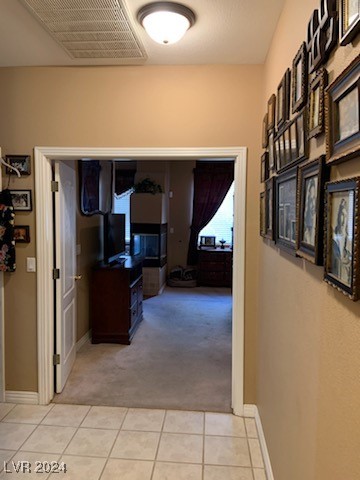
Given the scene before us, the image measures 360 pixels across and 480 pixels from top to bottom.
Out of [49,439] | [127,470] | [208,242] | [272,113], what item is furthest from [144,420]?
[208,242]

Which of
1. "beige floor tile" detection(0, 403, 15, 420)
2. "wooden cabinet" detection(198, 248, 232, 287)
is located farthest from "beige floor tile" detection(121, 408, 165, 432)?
"wooden cabinet" detection(198, 248, 232, 287)

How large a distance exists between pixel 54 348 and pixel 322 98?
2769mm

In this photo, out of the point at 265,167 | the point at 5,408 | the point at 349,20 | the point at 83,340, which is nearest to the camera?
the point at 349,20

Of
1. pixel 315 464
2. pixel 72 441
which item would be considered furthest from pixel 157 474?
pixel 315 464

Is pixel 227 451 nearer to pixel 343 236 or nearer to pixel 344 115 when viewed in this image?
pixel 343 236

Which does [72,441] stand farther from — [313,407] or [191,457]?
[313,407]

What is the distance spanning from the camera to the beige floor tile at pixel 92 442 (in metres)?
2.39

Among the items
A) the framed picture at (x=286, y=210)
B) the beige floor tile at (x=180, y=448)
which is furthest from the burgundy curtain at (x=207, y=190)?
the framed picture at (x=286, y=210)

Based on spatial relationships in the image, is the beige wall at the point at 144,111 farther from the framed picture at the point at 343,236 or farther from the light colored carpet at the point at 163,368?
the framed picture at the point at 343,236

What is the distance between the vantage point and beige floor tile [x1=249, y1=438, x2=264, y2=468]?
7.51ft

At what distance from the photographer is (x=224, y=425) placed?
2.71 m

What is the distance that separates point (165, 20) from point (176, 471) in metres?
2.67

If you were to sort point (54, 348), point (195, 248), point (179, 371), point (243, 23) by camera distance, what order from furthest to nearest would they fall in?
1. point (195, 248)
2. point (179, 371)
3. point (54, 348)
4. point (243, 23)

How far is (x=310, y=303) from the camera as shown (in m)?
1.32
